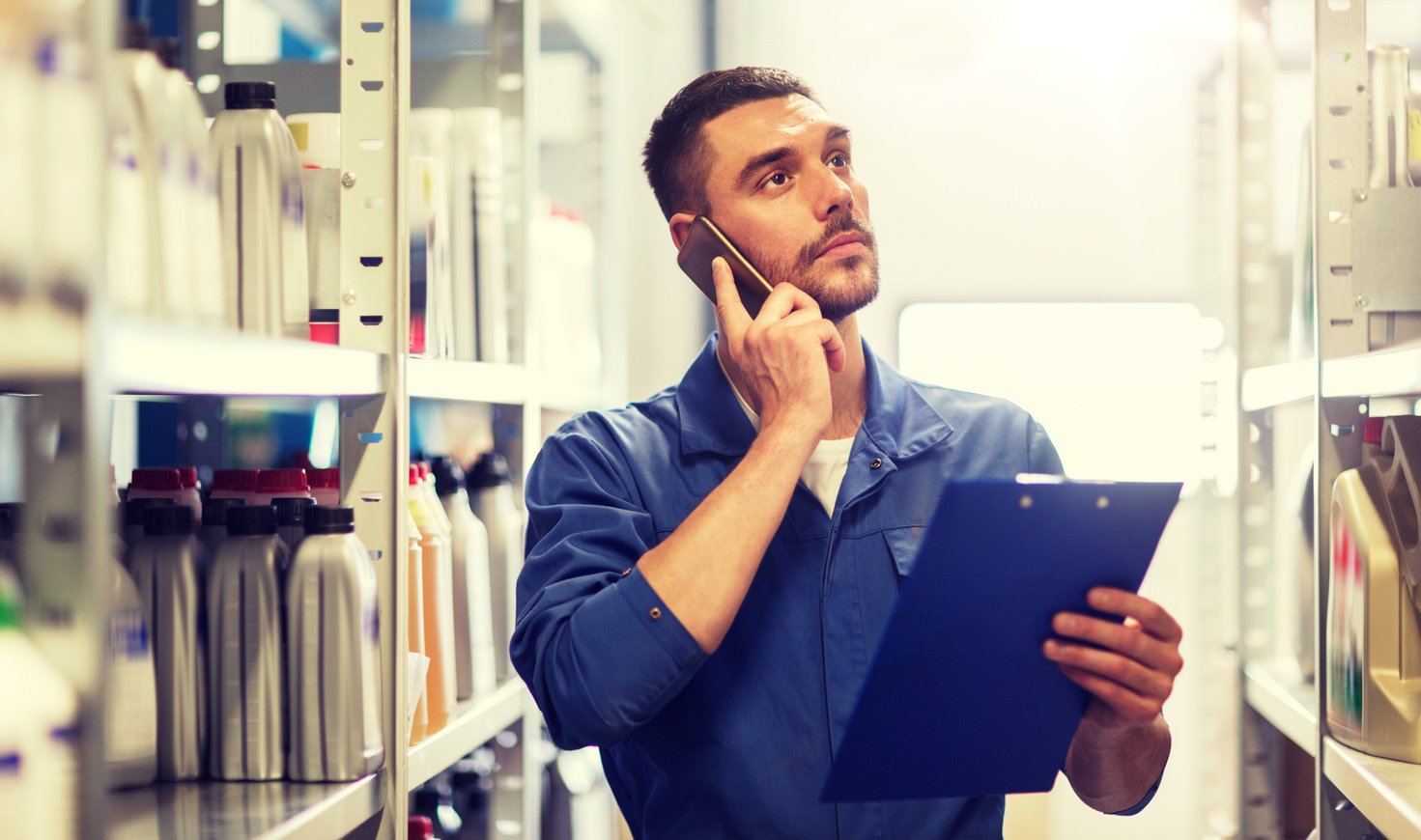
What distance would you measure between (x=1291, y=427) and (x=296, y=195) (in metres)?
2.48

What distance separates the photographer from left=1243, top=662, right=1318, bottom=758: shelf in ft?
4.99

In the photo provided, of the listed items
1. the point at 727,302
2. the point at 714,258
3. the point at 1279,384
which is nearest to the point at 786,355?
the point at 727,302

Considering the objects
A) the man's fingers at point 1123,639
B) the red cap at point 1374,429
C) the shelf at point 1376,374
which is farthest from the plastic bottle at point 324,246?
the red cap at point 1374,429

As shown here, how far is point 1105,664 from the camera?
3.66 ft

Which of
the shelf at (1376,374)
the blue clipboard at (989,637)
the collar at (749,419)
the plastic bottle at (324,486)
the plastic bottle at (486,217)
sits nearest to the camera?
the blue clipboard at (989,637)

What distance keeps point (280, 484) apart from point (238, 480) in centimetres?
6

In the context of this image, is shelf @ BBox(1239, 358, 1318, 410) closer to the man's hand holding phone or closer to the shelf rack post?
the man's hand holding phone

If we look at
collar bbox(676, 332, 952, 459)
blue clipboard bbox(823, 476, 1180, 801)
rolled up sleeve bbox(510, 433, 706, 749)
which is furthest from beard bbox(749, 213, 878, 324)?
blue clipboard bbox(823, 476, 1180, 801)

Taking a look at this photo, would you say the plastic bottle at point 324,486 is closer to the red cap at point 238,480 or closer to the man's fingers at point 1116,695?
the red cap at point 238,480

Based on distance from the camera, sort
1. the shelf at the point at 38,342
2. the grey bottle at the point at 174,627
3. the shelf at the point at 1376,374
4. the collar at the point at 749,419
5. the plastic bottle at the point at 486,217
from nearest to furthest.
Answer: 1. the shelf at the point at 38,342
2. the shelf at the point at 1376,374
3. the grey bottle at the point at 174,627
4. the collar at the point at 749,419
5. the plastic bottle at the point at 486,217

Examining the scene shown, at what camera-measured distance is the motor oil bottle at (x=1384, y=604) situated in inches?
51.4

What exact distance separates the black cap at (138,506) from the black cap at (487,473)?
759 millimetres

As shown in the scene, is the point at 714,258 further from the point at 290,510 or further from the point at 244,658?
the point at 244,658

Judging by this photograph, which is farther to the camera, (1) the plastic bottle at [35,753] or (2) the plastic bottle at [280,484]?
(2) the plastic bottle at [280,484]
